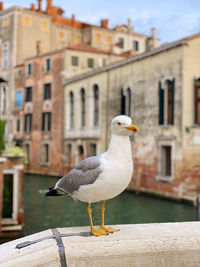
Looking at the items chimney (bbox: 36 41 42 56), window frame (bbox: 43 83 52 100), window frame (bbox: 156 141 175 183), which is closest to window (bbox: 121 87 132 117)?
window frame (bbox: 156 141 175 183)

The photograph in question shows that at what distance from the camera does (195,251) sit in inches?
109

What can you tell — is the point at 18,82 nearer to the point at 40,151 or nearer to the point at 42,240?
the point at 40,151

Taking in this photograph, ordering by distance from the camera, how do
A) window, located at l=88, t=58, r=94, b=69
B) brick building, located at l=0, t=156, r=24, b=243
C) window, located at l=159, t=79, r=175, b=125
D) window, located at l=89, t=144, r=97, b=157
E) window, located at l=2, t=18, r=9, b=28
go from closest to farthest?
1. brick building, located at l=0, t=156, r=24, b=243
2. window, located at l=159, t=79, r=175, b=125
3. window, located at l=89, t=144, r=97, b=157
4. window, located at l=88, t=58, r=94, b=69
5. window, located at l=2, t=18, r=9, b=28

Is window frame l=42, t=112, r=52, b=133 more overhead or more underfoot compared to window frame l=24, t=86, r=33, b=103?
more underfoot

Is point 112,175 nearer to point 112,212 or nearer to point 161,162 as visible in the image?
point 112,212

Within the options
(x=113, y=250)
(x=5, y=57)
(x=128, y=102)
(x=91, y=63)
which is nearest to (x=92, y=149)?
(x=128, y=102)

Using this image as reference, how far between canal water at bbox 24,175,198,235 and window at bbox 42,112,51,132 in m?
9.53

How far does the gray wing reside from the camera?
2922 mm

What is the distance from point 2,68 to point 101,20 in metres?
11.4

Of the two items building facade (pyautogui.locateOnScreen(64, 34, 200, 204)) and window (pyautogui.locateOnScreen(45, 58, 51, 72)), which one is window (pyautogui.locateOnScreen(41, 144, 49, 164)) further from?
building facade (pyautogui.locateOnScreen(64, 34, 200, 204))

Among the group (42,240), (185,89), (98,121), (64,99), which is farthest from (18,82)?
(42,240)

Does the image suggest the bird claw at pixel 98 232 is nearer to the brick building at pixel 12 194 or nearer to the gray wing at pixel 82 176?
the gray wing at pixel 82 176

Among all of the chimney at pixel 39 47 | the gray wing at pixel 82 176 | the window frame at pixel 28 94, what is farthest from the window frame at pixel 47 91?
the gray wing at pixel 82 176

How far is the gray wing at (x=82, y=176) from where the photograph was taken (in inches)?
115
